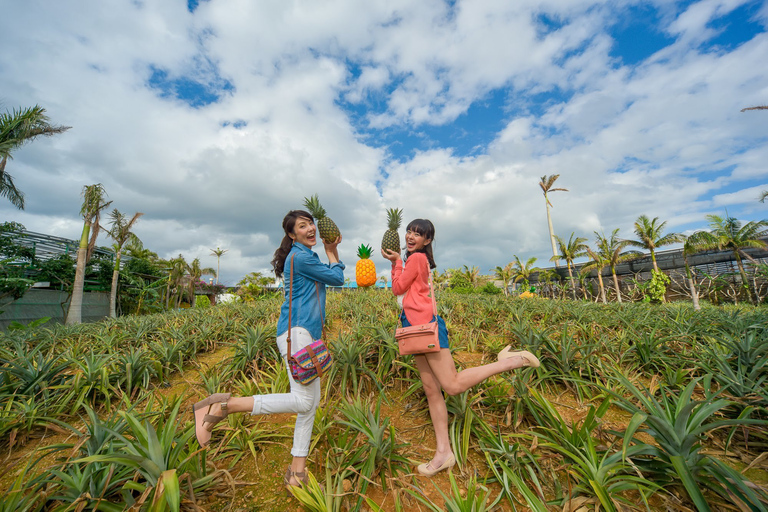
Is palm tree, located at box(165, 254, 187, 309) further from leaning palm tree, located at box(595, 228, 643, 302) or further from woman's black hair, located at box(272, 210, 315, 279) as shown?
leaning palm tree, located at box(595, 228, 643, 302)

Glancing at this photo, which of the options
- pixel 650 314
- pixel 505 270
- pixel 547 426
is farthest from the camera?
pixel 505 270

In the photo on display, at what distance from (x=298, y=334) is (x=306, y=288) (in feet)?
1.13

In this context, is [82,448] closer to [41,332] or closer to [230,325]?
[230,325]

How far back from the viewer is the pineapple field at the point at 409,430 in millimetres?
1950

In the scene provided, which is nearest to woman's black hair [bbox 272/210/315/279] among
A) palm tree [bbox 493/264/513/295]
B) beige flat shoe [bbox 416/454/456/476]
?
beige flat shoe [bbox 416/454/456/476]

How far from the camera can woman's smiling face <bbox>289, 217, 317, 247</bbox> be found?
2.45 m

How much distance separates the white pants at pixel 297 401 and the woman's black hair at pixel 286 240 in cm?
Answer: 58

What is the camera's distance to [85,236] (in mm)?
12930

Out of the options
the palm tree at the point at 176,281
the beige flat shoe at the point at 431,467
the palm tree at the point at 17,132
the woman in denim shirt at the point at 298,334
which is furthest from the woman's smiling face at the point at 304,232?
the palm tree at the point at 176,281

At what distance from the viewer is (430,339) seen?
2.15m

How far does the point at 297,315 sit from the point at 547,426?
242 centimetres

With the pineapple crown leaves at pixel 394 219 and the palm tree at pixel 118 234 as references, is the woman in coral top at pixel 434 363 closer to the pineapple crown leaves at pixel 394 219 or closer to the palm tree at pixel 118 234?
the pineapple crown leaves at pixel 394 219

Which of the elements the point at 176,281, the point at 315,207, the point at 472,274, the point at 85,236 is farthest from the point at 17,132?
the point at 472,274

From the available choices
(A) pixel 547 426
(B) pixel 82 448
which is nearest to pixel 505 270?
(A) pixel 547 426
